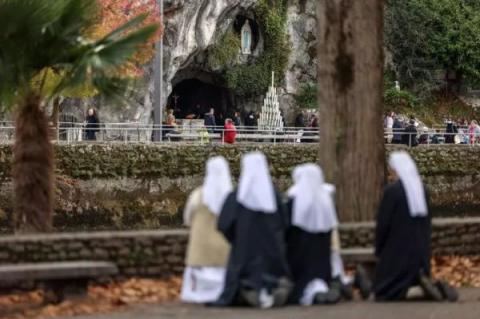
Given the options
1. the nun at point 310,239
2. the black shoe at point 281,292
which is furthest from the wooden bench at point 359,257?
the black shoe at point 281,292

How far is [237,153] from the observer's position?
32.7 meters

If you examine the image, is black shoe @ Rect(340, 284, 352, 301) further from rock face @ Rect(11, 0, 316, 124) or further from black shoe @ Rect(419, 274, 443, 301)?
rock face @ Rect(11, 0, 316, 124)

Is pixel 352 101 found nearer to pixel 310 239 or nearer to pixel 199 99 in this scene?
pixel 310 239

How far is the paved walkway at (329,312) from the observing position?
10.5 metres

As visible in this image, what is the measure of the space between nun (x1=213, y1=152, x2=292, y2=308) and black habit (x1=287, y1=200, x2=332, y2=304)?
10.0 inches

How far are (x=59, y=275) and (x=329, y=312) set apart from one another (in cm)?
283

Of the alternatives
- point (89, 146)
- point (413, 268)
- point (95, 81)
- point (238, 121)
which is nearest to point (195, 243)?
point (413, 268)

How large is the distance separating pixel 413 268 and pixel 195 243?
Result: 7.42 ft

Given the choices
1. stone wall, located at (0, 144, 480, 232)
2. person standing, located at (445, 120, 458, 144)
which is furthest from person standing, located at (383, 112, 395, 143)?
stone wall, located at (0, 144, 480, 232)

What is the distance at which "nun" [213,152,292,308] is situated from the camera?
1078 centimetres

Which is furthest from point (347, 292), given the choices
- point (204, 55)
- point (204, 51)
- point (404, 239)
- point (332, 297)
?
point (204, 55)

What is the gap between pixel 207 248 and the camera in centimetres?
1133

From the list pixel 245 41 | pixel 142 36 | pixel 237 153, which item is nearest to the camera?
pixel 142 36

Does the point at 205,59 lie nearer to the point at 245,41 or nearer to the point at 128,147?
the point at 245,41
